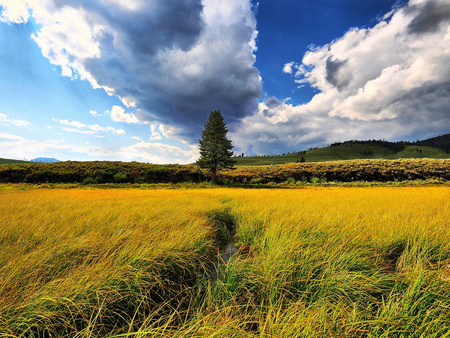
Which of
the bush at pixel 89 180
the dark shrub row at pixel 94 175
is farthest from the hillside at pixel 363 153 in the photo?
the bush at pixel 89 180

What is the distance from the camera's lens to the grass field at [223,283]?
1.83 meters

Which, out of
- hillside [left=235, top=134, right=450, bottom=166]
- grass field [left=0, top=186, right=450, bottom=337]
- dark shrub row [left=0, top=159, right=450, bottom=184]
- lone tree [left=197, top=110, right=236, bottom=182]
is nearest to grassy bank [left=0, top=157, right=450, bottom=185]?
dark shrub row [left=0, top=159, right=450, bottom=184]

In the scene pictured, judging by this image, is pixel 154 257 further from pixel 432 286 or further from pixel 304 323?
pixel 432 286

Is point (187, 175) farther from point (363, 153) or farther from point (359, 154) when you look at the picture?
point (363, 153)

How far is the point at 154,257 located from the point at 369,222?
5.61 meters

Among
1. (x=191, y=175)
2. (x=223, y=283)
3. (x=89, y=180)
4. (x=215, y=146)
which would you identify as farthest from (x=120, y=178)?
(x=223, y=283)

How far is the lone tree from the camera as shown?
31609mm

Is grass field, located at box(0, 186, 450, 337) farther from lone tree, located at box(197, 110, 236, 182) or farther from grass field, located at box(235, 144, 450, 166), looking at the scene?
grass field, located at box(235, 144, 450, 166)

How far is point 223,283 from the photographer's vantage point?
8.59ft

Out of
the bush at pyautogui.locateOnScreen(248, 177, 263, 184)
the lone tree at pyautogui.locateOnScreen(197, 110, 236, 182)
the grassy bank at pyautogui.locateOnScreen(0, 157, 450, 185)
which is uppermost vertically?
the lone tree at pyautogui.locateOnScreen(197, 110, 236, 182)

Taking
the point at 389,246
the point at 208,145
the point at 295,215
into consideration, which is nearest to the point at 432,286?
the point at 389,246

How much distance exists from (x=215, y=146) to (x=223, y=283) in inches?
1182

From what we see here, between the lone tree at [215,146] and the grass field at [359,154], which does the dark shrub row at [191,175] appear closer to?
the lone tree at [215,146]

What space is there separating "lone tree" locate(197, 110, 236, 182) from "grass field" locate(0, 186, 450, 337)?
26719 mm
